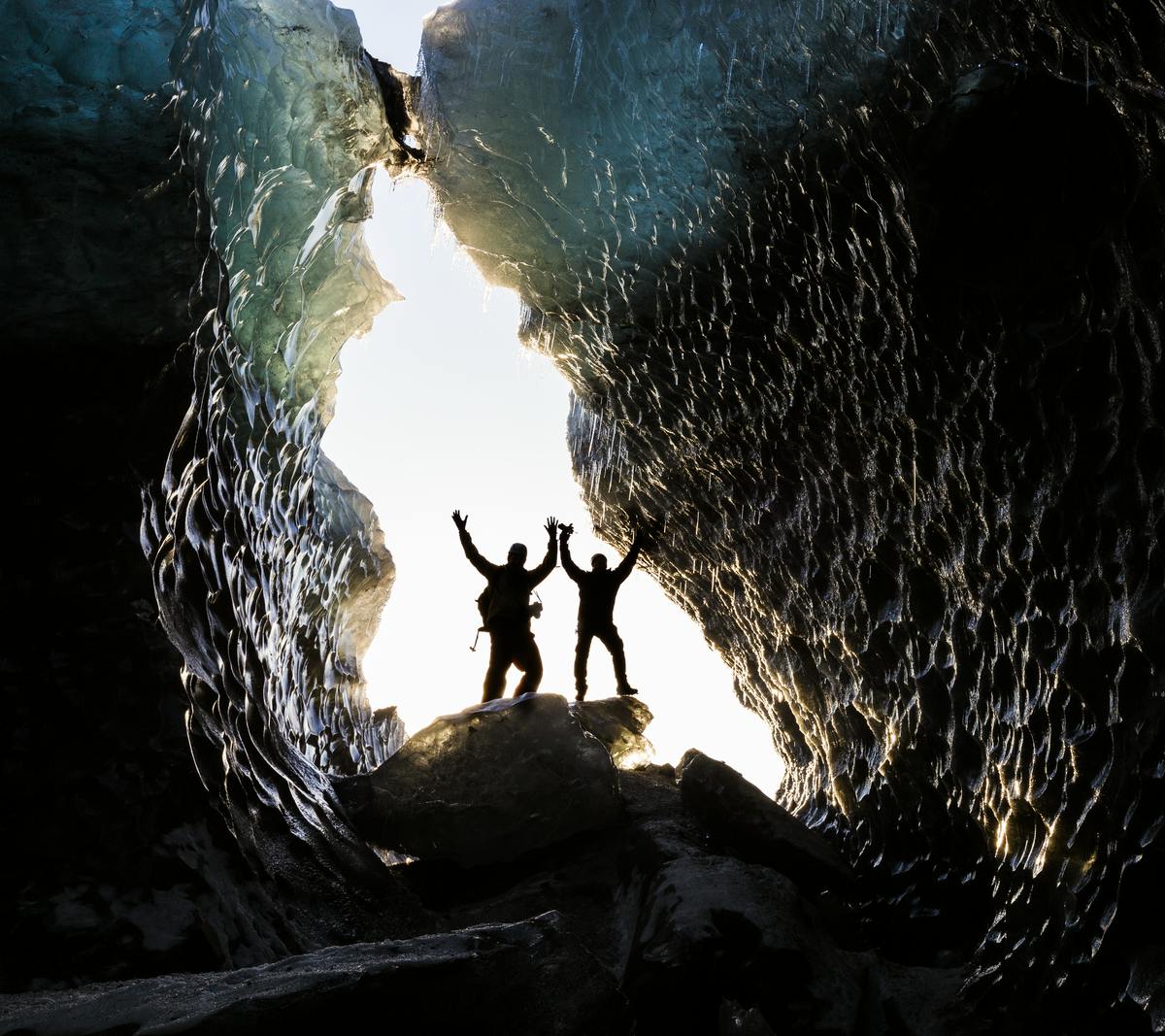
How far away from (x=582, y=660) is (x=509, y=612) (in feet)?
4.70

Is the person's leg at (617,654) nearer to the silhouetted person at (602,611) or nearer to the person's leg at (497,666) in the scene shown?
the silhouetted person at (602,611)

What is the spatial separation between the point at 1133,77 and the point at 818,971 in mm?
2771

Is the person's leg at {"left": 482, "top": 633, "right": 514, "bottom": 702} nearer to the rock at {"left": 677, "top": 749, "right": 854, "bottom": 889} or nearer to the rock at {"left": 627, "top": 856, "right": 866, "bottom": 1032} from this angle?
the rock at {"left": 677, "top": 749, "right": 854, "bottom": 889}

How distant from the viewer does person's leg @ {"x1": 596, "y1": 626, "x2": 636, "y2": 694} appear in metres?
7.21

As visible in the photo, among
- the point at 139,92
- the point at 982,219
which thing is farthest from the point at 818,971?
the point at 139,92

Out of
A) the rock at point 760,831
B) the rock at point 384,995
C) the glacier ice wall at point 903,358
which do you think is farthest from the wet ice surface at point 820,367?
the rock at point 384,995

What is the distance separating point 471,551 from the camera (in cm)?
600

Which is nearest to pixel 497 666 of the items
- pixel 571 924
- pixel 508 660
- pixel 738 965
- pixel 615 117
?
pixel 508 660

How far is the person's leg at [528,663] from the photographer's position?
Result: 607 cm

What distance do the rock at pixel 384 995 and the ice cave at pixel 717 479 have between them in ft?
0.04

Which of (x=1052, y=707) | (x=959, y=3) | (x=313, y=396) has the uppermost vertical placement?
(x=313, y=396)

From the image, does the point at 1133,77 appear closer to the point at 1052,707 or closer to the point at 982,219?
the point at 982,219

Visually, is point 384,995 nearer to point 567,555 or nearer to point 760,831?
point 760,831

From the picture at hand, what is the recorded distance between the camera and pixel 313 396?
6.58 meters
